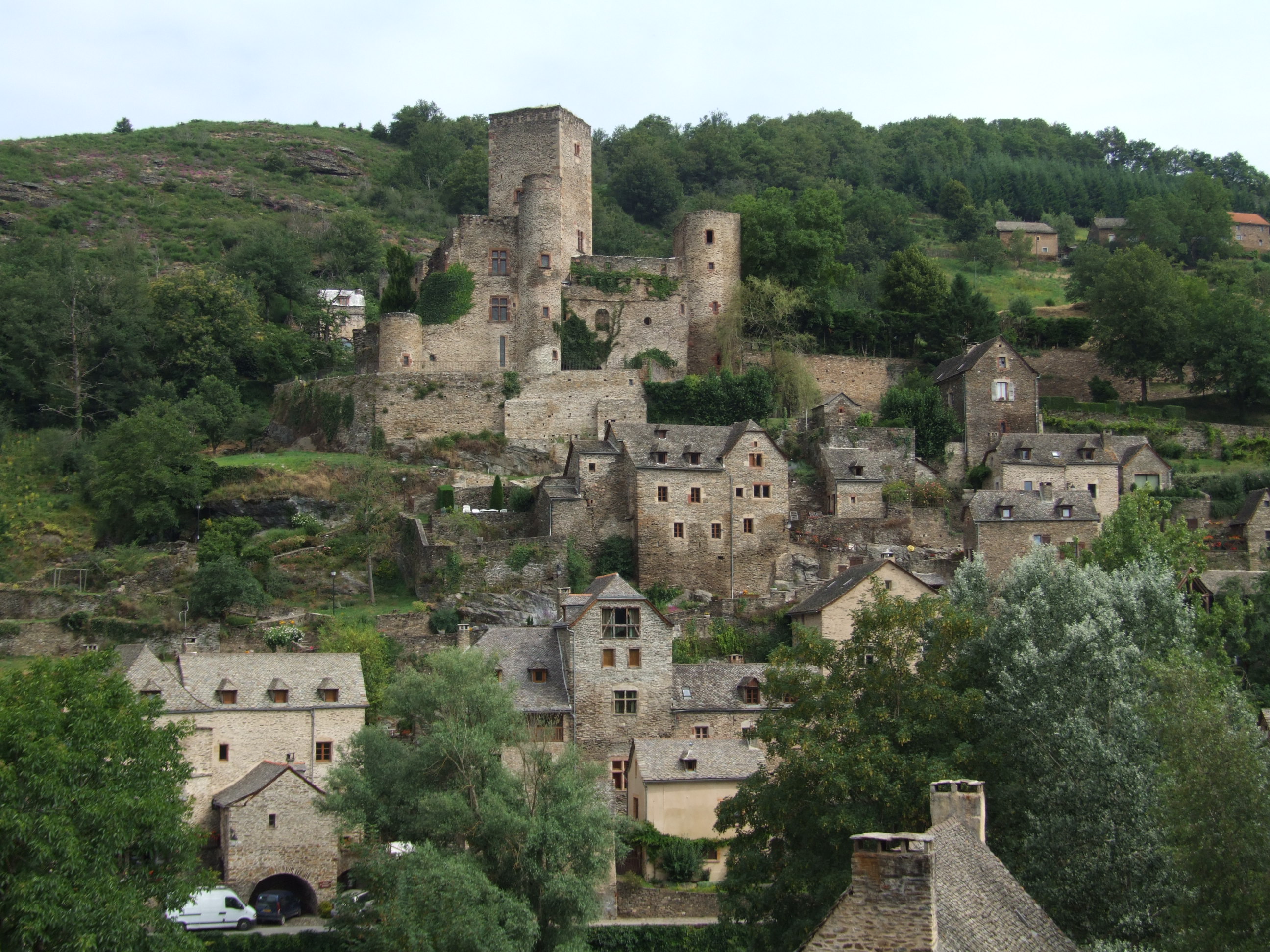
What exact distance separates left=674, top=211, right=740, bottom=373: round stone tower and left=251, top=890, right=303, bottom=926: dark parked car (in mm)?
38302

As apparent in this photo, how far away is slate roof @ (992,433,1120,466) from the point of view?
58.3 metres

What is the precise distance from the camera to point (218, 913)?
33.7 meters

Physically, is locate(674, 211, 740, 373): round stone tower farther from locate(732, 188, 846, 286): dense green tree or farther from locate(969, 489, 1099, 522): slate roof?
locate(969, 489, 1099, 522): slate roof

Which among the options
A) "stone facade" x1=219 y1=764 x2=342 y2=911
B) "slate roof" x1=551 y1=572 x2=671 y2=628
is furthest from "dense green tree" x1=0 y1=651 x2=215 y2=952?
"slate roof" x1=551 y1=572 x2=671 y2=628

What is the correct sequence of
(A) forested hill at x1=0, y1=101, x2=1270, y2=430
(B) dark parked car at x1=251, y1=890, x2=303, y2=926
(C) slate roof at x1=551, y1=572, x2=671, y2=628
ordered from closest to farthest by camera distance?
(B) dark parked car at x1=251, y1=890, x2=303, y2=926 → (C) slate roof at x1=551, y1=572, x2=671, y2=628 → (A) forested hill at x1=0, y1=101, x2=1270, y2=430

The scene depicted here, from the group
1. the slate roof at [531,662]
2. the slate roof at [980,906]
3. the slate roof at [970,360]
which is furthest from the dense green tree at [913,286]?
the slate roof at [980,906]

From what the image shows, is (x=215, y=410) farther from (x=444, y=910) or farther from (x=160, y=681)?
(x=444, y=910)

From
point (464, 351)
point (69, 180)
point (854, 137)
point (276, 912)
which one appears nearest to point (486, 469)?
point (464, 351)

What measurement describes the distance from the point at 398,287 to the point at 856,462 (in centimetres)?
2620

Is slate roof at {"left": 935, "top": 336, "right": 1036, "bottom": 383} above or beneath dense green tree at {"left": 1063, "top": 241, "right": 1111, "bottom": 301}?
beneath

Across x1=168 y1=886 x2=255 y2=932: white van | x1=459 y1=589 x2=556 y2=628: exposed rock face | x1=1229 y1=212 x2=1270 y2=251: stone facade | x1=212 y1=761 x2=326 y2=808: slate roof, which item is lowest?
x1=168 y1=886 x2=255 y2=932: white van

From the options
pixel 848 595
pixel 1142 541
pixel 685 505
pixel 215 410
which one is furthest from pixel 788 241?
pixel 848 595

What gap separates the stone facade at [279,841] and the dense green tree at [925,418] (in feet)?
114

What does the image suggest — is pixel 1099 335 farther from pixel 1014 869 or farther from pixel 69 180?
pixel 69 180
